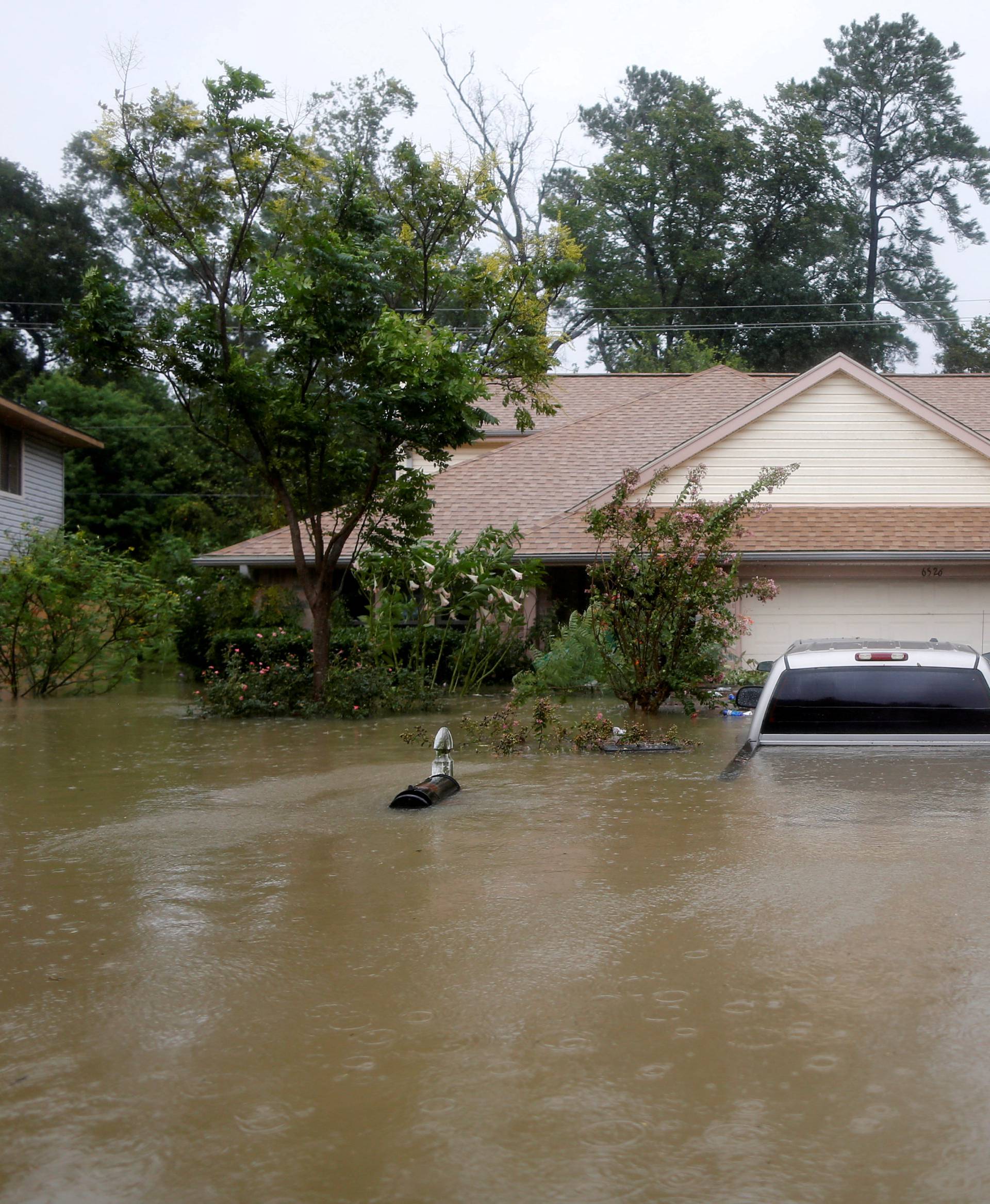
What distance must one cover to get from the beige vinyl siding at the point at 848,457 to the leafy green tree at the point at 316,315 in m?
4.88

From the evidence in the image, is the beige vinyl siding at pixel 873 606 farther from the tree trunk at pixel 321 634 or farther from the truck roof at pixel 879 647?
the truck roof at pixel 879 647

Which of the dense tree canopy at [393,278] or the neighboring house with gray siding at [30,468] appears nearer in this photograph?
the dense tree canopy at [393,278]

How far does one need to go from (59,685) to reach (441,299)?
28.8 feet

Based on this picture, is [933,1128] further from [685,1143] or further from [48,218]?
[48,218]

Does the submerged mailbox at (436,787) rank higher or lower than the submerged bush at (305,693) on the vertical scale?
lower

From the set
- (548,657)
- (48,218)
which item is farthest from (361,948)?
(48,218)

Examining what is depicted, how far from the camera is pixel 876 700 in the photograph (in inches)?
341

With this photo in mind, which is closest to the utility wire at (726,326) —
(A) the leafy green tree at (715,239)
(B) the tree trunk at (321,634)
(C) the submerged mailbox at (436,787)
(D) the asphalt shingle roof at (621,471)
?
(A) the leafy green tree at (715,239)

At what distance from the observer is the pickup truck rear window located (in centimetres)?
859

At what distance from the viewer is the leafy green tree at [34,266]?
154 feet

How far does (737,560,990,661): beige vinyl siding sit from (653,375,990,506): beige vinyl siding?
1579mm

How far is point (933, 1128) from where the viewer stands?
3.74 metres

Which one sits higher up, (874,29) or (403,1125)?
(874,29)

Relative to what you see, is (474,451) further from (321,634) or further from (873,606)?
(321,634)
